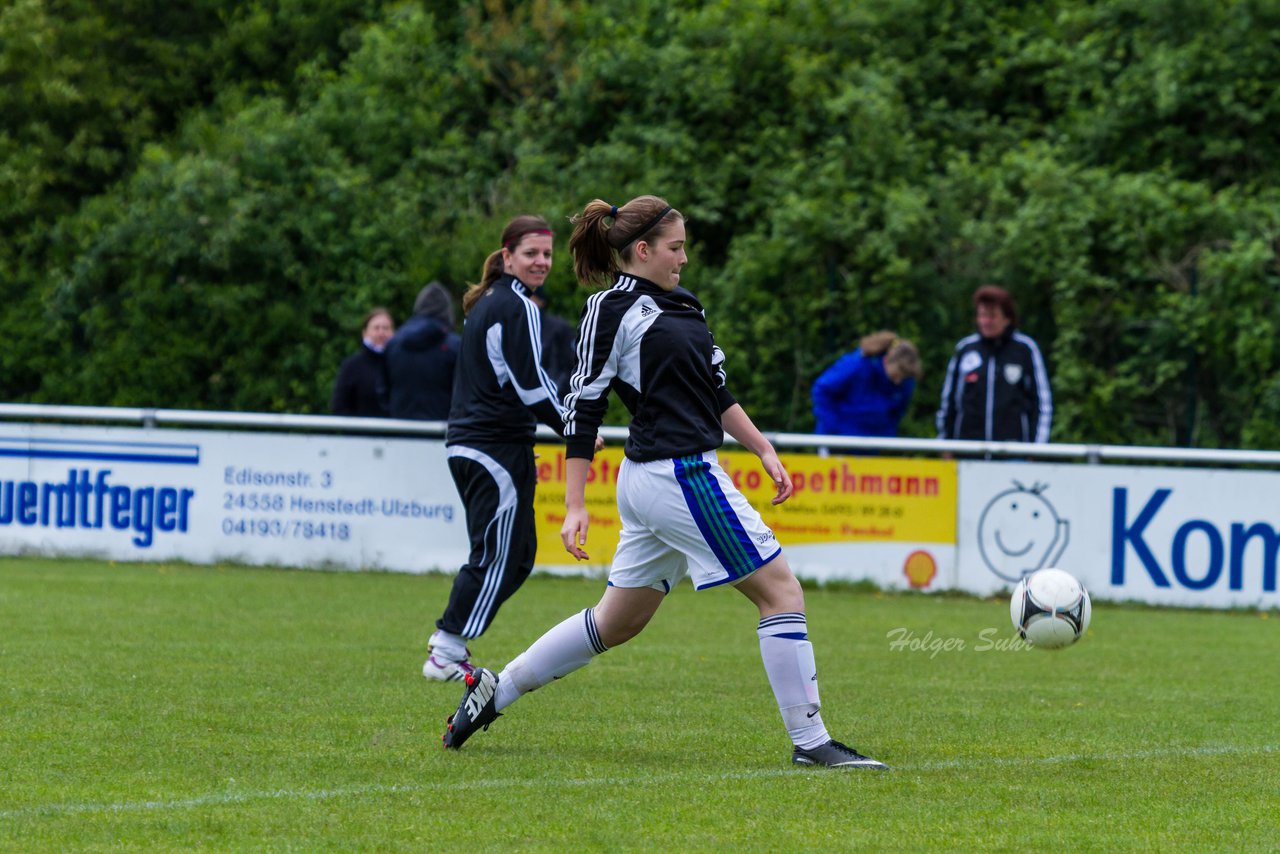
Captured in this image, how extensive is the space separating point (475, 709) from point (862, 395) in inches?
326

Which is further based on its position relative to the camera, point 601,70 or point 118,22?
point 118,22

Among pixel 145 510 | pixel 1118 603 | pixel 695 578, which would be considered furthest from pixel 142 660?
pixel 1118 603

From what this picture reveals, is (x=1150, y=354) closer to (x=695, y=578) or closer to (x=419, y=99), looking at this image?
(x=419, y=99)

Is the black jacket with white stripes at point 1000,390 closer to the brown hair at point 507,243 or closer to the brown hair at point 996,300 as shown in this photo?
the brown hair at point 996,300

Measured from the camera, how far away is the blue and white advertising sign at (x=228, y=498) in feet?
44.6

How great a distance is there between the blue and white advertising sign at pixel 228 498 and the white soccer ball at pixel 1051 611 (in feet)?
21.7

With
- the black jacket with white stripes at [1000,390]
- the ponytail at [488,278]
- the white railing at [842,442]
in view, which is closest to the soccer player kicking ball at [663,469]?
the ponytail at [488,278]

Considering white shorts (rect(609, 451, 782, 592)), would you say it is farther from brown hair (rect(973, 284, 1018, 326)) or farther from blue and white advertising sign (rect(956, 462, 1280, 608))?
brown hair (rect(973, 284, 1018, 326))

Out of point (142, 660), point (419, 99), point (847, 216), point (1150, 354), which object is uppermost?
point (419, 99)

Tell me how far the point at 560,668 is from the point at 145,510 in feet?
27.7

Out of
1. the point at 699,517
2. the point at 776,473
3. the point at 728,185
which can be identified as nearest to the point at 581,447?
the point at 699,517

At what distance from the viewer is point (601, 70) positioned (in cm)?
2020

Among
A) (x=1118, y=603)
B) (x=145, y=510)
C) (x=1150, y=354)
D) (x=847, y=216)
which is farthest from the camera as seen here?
(x=847, y=216)

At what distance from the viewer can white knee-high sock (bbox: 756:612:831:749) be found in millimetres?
5855
